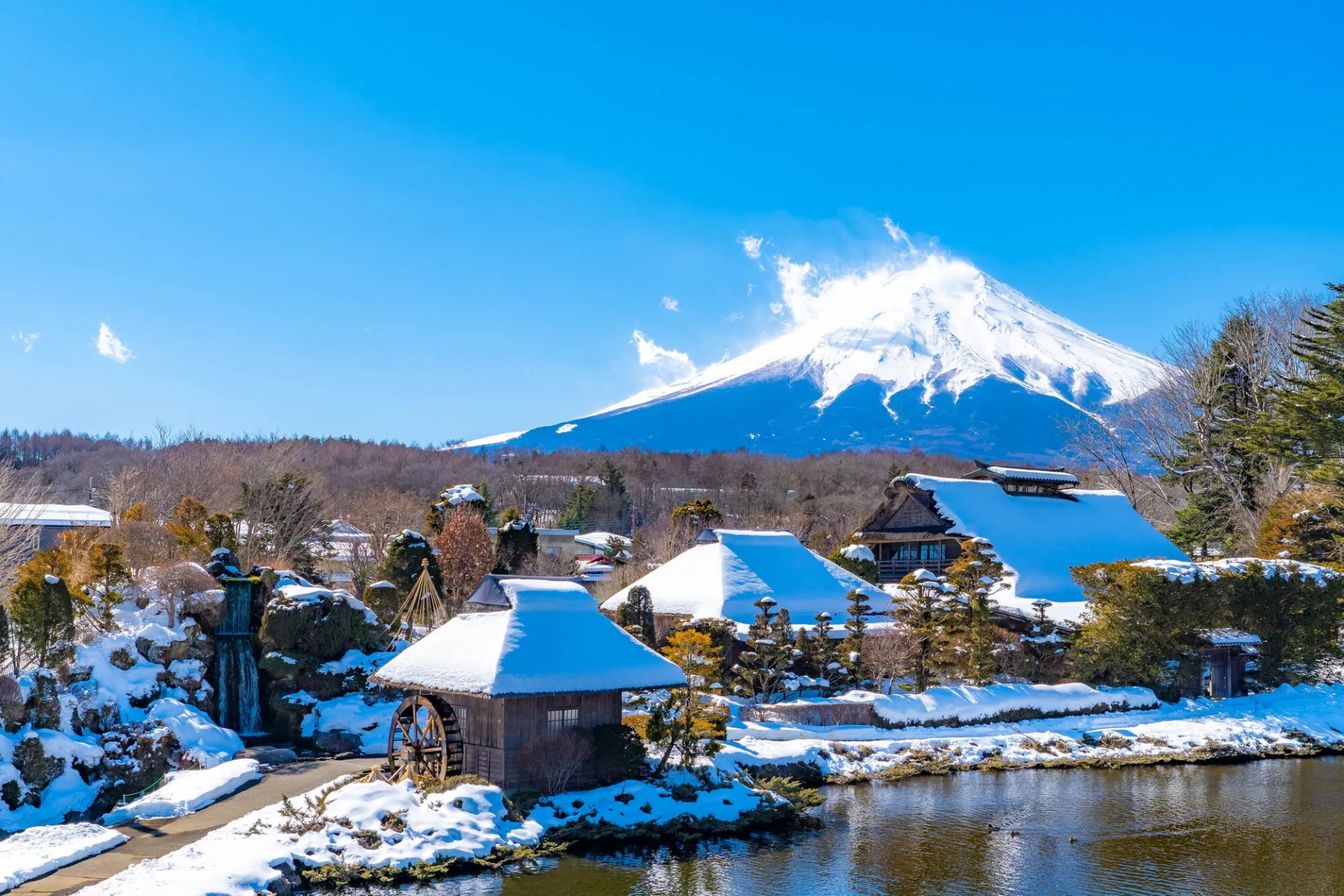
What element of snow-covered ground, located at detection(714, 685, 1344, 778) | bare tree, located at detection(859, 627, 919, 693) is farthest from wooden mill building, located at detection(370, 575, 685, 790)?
bare tree, located at detection(859, 627, 919, 693)

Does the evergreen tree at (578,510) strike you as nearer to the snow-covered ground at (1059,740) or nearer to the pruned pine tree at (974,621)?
the pruned pine tree at (974,621)

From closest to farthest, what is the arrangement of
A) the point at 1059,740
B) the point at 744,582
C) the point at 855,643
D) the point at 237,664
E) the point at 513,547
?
the point at 1059,740 → the point at 237,664 → the point at 855,643 → the point at 744,582 → the point at 513,547

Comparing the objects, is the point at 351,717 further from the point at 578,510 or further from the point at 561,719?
the point at 578,510

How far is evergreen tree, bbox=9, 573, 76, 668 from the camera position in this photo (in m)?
19.6

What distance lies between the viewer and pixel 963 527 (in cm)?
3428

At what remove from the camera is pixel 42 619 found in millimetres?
19750

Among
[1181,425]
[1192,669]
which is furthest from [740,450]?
A: [1192,669]

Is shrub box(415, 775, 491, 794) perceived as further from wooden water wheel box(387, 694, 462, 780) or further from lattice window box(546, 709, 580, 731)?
lattice window box(546, 709, 580, 731)

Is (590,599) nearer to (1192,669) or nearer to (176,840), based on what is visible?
(176,840)

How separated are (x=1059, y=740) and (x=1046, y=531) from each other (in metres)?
13.4

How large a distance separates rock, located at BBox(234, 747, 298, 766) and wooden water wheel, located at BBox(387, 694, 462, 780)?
424 centimetres

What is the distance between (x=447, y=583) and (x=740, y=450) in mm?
83223

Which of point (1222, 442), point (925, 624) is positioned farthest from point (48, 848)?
point (1222, 442)

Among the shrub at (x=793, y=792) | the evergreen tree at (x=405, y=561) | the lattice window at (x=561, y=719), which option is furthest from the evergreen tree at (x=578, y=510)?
the lattice window at (x=561, y=719)
